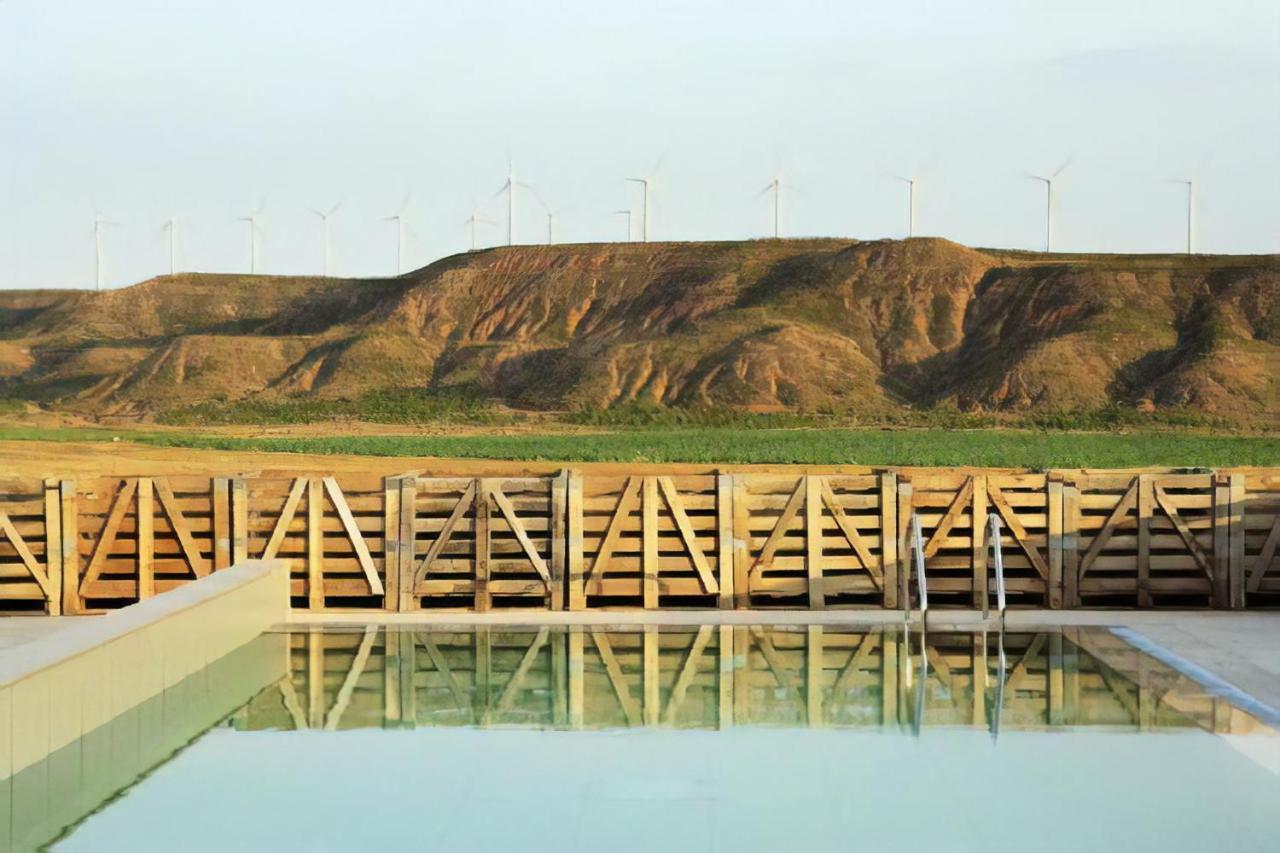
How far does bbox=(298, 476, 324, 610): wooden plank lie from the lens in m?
17.7

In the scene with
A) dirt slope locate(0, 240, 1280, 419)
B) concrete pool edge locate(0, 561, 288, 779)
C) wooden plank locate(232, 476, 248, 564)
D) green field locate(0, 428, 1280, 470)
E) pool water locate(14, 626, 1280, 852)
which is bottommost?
green field locate(0, 428, 1280, 470)

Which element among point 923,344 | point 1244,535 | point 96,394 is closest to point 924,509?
point 1244,535

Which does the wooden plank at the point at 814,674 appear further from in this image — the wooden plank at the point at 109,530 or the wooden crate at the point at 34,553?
the wooden crate at the point at 34,553

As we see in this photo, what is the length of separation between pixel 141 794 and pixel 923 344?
127866mm

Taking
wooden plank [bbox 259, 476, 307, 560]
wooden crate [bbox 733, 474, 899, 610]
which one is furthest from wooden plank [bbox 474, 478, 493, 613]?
wooden crate [bbox 733, 474, 899, 610]

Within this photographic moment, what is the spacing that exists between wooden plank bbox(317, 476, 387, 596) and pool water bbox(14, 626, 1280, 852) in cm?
303

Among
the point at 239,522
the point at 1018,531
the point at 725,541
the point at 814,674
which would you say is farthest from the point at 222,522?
the point at 1018,531

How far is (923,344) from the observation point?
442ft

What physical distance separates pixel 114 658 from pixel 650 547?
7356 millimetres

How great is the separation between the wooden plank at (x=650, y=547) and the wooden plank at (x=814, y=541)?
166 cm

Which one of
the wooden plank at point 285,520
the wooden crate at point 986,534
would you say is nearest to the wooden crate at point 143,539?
the wooden plank at point 285,520

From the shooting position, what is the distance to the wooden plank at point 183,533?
18.0m

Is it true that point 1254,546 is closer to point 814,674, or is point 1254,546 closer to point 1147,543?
point 1147,543

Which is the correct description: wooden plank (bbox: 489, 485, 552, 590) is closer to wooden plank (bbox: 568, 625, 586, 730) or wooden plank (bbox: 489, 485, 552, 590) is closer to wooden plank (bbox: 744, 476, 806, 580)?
wooden plank (bbox: 568, 625, 586, 730)
